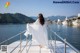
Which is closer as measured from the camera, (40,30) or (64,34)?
(40,30)

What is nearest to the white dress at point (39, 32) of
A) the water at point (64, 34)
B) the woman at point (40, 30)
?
the woman at point (40, 30)

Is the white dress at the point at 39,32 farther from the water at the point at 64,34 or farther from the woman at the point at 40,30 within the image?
the water at the point at 64,34

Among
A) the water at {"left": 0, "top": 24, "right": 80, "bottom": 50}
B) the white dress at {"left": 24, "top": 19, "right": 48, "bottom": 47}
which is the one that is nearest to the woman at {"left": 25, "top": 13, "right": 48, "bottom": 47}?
the white dress at {"left": 24, "top": 19, "right": 48, "bottom": 47}

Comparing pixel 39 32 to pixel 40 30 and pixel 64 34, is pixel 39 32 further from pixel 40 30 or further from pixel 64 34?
pixel 64 34

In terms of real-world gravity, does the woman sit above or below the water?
above

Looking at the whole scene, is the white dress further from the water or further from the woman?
the water

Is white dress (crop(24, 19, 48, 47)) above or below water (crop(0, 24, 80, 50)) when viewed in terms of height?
above

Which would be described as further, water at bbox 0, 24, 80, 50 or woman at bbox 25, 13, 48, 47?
water at bbox 0, 24, 80, 50

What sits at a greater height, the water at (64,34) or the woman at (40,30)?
the woman at (40,30)

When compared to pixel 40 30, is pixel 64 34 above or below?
below

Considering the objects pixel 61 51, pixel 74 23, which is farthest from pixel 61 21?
pixel 61 51

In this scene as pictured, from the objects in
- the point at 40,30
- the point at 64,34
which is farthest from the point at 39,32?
the point at 64,34

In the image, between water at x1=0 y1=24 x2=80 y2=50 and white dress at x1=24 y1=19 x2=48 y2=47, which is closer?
white dress at x1=24 y1=19 x2=48 y2=47

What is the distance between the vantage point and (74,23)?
316ft
